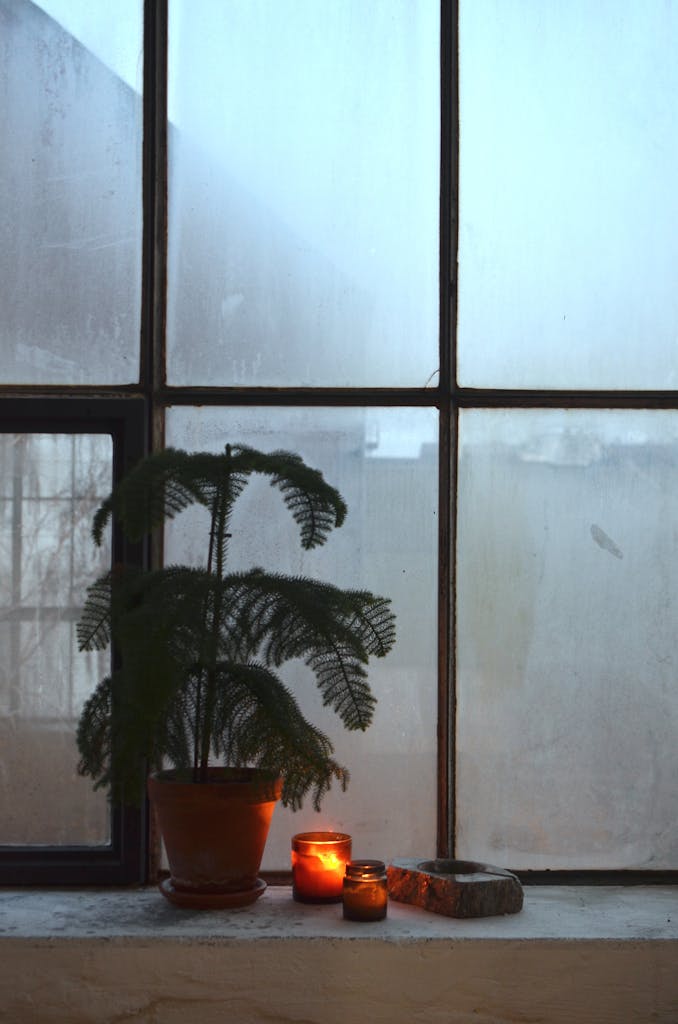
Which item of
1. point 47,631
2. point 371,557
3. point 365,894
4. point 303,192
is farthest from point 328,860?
point 303,192

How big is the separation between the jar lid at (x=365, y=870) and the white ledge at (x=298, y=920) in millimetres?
86

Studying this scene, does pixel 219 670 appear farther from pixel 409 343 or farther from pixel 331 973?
pixel 409 343

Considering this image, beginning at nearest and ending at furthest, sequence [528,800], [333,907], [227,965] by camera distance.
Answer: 1. [227,965]
2. [333,907]
3. [528,800]

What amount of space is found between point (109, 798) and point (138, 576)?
1.34 ft

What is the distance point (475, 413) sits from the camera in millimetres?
2434

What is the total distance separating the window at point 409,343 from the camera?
2.40m

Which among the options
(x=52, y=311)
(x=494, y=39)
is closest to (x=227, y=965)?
(x=52, y=311)

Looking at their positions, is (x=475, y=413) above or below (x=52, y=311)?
below

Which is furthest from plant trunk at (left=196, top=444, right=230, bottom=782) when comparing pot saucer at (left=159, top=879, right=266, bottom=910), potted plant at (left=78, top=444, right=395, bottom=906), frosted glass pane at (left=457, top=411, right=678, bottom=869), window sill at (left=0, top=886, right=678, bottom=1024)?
frosted glass pane at (left=457, top=411, right=678, bottom=869)

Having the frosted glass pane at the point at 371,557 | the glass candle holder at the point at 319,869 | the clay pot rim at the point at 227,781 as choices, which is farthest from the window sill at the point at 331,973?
the frosted glass pane at the point at 371,557

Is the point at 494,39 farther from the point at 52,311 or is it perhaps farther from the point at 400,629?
the point at 400,629

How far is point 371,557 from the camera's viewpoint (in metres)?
2.42

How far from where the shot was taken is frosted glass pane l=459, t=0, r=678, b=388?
2.45 m

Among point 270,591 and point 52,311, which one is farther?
point 52,311
